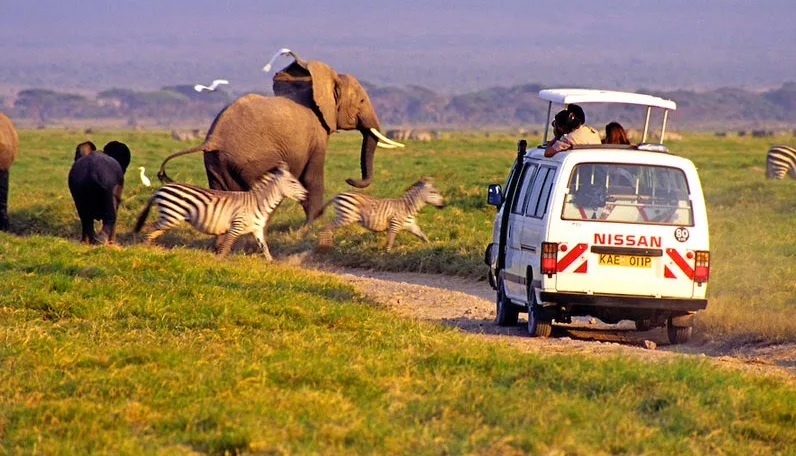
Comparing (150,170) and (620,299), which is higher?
(620,299)

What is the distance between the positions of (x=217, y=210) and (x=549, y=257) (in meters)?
7.54

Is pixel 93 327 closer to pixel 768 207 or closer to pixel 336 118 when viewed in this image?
pixel 336 118

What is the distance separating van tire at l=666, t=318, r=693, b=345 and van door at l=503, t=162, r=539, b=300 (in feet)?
4.35

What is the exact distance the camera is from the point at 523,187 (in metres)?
12.1

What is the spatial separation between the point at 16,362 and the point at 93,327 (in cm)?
143

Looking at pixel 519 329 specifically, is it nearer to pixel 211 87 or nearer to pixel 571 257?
pixel 571 257

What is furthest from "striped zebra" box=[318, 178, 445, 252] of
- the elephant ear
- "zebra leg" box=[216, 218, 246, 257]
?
the elephant ear

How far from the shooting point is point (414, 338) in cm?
963

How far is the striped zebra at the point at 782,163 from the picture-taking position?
3294 centimetres

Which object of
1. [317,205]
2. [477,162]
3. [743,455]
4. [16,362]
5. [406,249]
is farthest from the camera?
[477,162]

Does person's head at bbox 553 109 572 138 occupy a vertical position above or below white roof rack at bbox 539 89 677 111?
below

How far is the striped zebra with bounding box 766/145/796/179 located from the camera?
108ft

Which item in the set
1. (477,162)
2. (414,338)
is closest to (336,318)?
(414,338)

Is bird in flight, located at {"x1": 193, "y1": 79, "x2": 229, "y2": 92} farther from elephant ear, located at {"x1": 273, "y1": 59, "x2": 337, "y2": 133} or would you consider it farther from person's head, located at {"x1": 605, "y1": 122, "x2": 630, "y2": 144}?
person's head, located at {"x1": 605, "y1": 122, "x2": 630, "y2": 144}
